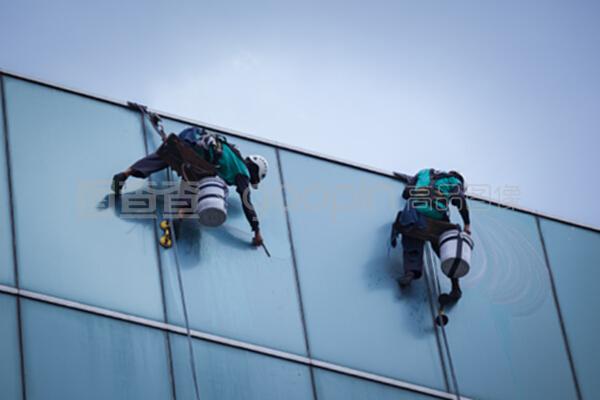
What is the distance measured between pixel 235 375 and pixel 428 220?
3429mm

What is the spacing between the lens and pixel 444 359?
1535 centimetres

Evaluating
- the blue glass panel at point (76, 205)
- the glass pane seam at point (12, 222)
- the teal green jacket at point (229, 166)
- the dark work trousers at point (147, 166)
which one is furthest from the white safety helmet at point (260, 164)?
the glass pane seam at point (12, 222)

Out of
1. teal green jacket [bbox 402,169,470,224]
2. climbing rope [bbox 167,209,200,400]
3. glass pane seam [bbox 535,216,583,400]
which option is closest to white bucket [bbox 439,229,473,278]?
teal green jacket [bbox 402,169,470,224]

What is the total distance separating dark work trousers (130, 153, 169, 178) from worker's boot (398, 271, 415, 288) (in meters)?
3.11

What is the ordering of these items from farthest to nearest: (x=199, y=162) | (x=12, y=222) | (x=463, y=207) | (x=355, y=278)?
1. (x=463, y=207)
2. (x=355, y=278)
3. (x=199, y=162)
4. (x=12, y=222)

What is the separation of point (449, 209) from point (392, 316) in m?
1.93

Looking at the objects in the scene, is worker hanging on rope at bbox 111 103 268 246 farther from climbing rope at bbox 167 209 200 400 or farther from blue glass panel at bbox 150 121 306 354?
climbing rope at bbox 167 209 200 400

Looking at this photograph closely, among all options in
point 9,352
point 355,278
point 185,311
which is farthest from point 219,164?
point 9,352

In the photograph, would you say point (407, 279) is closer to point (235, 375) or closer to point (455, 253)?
point (455, 253)

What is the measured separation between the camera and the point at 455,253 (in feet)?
50.4

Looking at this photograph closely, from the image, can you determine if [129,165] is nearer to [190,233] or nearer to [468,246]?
[190,233]

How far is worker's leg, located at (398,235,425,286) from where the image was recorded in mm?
15703

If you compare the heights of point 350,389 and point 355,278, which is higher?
point 355,278

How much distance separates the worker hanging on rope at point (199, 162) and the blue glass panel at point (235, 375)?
5.33ft
